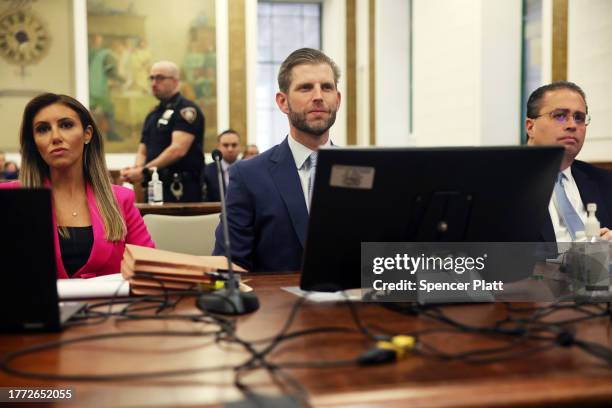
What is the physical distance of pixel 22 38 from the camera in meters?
8.65

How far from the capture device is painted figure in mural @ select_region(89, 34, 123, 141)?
892 cm

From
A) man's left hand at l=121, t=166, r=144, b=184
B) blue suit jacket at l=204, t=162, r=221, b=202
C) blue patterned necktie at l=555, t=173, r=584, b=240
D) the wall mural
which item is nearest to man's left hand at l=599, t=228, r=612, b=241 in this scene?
blue patterned necktie at l=555, t=173, r=584, b=240

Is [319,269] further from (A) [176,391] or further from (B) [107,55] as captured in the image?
(B) [107,55]

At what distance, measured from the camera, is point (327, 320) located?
131 cm

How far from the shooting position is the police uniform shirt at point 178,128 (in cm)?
553

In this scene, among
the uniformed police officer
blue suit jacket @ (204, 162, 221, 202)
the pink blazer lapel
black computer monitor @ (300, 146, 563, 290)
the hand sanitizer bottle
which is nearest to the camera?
black computer monitor @ (300, 146, 563, 290)

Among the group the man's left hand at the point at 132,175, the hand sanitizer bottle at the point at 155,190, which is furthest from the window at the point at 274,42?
the hand sanitizer bottle at the point at 155,190

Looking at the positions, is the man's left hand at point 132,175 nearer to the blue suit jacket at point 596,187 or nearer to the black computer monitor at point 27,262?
the blue suit jacket at point 596,187

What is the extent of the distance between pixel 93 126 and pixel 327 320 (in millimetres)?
1513

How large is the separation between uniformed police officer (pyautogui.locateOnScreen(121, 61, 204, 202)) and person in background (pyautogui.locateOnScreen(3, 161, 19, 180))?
2.81m

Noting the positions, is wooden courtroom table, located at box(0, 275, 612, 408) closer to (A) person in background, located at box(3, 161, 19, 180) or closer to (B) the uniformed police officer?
(B) the uniformed police officer

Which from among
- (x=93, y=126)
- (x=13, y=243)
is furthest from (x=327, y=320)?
(x=93, y=126)

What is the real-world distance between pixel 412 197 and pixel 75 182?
151 cm

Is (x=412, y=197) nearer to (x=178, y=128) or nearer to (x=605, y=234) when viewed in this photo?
(x=605, y=234)
